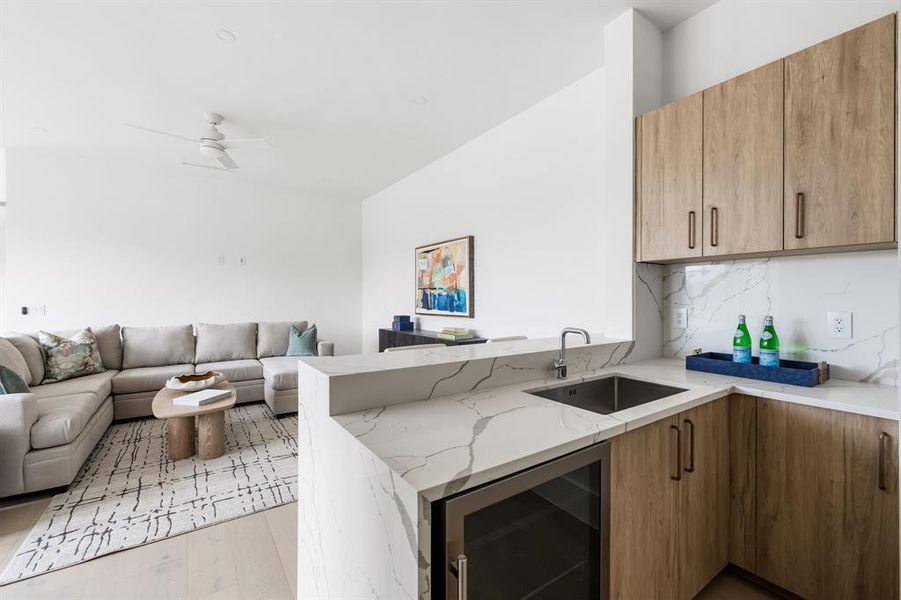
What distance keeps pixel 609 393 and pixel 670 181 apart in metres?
1.13

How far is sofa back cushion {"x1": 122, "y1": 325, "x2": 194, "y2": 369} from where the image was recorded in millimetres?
4336

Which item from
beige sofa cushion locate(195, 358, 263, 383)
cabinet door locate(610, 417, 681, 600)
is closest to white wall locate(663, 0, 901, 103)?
cabinet door locate(610, 417, 681, 600)

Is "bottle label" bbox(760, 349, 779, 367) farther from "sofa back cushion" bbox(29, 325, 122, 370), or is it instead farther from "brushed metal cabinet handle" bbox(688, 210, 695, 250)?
"sofa back cushion" bbox(29, 325, 122, 370)

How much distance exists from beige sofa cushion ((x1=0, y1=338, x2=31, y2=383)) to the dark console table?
122 inches

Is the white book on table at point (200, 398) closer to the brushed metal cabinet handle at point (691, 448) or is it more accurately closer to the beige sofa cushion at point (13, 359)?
the beige sofa cushion at point (13, 359)

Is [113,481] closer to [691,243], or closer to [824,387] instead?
[691,243]

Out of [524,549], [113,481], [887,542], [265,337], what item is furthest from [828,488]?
[265,337]

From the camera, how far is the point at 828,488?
1472mm

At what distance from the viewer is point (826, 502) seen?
1.48 m

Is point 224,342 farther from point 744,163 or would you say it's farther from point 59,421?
point 744,163

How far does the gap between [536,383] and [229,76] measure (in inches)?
114

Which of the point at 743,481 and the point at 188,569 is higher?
the point at 743,481

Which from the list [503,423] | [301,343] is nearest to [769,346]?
[503,423]

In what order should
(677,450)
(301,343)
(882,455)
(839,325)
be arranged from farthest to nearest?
(301,343), (839,325), (677,450), (882,455)
